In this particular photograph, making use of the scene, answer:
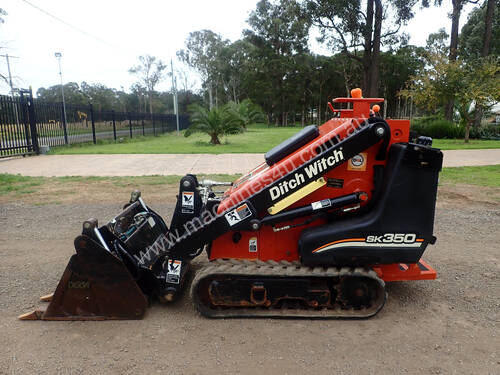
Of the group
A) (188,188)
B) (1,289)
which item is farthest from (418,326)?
(1,289)

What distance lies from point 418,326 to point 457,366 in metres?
0.53

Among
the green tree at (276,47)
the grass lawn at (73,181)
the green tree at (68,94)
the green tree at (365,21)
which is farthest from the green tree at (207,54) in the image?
the grass lawn at (73,181)

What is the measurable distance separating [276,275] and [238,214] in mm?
616

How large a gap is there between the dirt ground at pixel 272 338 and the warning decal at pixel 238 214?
898 mm

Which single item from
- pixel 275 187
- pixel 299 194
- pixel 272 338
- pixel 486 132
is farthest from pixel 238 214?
pixel 486 132

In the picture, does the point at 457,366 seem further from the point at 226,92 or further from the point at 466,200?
the point at 226,92

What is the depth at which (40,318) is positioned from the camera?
323 cm

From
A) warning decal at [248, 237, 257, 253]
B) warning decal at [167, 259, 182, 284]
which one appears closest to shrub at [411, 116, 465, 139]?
warning decal at [248, 237, 257, 253]

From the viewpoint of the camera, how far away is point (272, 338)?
2.96m

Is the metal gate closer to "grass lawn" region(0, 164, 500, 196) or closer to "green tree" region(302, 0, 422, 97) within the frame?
"grass lawn" region(0, 164, 500, 196)

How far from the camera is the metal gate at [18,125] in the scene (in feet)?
46.7

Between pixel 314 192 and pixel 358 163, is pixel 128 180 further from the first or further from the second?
pixel 358 163

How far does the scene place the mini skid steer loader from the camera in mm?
3080

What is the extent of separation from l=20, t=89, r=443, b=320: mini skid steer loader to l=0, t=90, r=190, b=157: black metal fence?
14.0 meters
